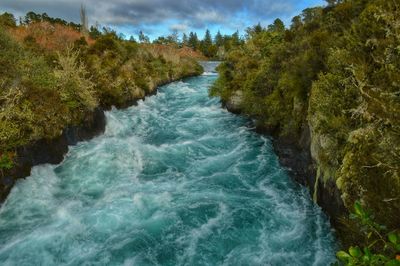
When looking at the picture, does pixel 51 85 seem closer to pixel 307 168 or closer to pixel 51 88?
pixel 51 88

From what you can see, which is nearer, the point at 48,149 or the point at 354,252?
the point at 354,252

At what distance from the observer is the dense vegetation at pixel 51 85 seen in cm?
1287

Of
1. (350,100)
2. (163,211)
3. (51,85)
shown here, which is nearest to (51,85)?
(51,85)

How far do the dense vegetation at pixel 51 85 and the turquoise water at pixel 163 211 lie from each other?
1560 mm

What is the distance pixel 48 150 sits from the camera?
14.7 metres

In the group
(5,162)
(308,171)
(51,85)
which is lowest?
(308,171)

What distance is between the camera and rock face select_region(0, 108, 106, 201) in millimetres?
12172

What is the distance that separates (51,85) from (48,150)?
3.54 metres

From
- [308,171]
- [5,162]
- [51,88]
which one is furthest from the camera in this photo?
[51,88]

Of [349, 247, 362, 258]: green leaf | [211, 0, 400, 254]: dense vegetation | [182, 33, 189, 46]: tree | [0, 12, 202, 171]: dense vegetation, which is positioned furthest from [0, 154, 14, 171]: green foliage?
[182, 33, 189, 46]: tree

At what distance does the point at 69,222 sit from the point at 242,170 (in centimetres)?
709

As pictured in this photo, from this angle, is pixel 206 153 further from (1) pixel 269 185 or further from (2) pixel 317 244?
(2) pixel 317 244

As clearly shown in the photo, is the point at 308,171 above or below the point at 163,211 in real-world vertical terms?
above

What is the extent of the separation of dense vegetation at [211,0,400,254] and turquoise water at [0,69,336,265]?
182cm
